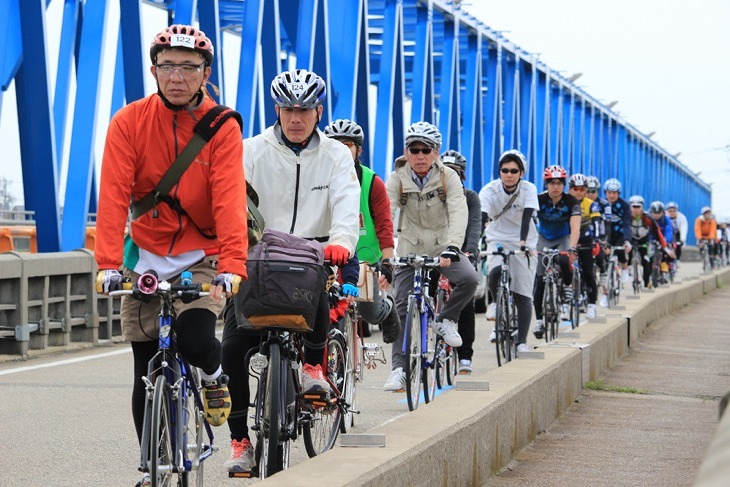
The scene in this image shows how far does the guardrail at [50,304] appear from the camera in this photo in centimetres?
1245

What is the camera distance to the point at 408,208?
9695 mm

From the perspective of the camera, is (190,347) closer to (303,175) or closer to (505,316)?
(303,175)

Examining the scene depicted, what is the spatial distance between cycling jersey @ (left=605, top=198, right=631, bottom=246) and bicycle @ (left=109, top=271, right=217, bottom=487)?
15.6m

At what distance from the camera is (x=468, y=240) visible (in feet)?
33.7

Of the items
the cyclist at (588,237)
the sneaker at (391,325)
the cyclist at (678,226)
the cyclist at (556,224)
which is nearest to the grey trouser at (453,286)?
the sneaker at (391,325)

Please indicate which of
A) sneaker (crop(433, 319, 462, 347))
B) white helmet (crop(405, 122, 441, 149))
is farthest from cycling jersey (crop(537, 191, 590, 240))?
white helmet (crop(405, 122, 441, 149))

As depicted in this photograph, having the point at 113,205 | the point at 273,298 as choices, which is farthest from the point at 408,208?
the point at 113,205

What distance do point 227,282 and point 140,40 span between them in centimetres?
1285

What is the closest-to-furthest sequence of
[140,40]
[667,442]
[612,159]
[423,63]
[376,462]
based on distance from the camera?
[376,462], [667,442], [140,40], [423,63], [612,159]

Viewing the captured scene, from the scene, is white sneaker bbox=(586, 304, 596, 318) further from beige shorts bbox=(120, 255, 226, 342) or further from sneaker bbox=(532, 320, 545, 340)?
beige shorts bbox=(120, 255, 226, 342)

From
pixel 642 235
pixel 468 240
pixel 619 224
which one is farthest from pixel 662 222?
pixel 468 240

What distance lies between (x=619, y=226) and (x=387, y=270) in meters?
14.0

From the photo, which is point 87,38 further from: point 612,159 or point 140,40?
point 612,159

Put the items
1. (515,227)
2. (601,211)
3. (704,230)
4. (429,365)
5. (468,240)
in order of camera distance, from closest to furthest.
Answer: (429,365)
(468,240)
(515,227)
(601,211)
(704,230)
